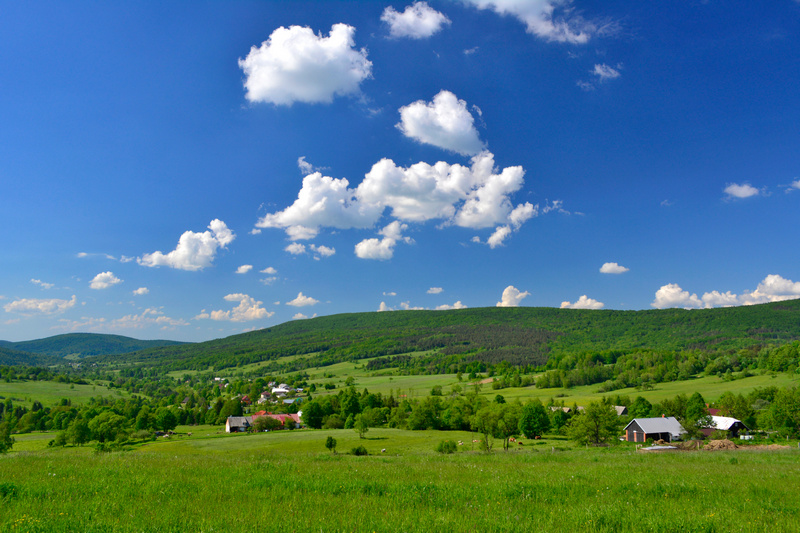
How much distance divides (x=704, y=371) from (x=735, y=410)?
80842 millimetres

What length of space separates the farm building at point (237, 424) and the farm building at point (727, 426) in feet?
342

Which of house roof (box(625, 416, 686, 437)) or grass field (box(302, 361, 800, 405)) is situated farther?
grass field (box(302, 361, 800, 405))

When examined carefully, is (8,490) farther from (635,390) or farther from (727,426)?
(635,390)

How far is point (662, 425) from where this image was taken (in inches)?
2872

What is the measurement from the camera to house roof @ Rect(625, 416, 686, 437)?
235ft

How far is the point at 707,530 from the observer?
6.47 metres

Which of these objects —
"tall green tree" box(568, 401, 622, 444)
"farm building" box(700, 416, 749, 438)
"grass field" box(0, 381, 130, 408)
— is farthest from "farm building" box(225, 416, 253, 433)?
"farm building" box(700, 416, 749, 438)

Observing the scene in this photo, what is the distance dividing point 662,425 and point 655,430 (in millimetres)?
2513

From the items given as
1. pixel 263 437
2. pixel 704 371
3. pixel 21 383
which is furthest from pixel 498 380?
pixel 21 383

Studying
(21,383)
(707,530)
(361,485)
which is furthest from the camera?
(21,383)

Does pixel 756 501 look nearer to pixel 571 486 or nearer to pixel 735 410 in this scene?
pixel 571 486

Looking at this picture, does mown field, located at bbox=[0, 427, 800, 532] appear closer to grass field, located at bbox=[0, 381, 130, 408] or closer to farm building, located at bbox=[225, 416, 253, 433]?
farm building, located at bbox=[225, 416, 253, 433]

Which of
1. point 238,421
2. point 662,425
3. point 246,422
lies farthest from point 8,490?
point 246,422

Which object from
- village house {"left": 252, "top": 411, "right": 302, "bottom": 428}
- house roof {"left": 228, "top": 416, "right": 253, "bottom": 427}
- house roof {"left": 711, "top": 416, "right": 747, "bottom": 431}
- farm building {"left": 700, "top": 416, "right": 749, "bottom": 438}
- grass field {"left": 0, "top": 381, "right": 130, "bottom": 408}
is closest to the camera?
farm building {"left": 700, "top": 416, "right": 749, "bottom": 438}
